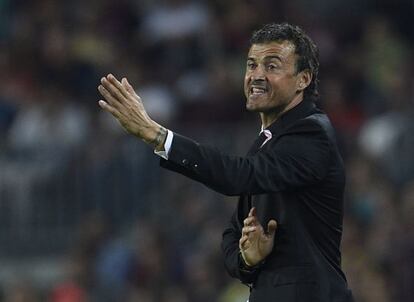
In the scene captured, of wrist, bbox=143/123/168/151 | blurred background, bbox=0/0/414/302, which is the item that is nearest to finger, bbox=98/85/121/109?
wrist, bbox=143/123/168/151

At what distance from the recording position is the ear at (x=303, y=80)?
5.82 meters

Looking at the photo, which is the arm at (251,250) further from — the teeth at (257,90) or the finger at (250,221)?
the teeth at (257,90)

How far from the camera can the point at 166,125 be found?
39.9ft

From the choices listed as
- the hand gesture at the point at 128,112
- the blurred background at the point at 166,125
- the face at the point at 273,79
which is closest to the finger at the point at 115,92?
the hand gesture at the point at 128,112

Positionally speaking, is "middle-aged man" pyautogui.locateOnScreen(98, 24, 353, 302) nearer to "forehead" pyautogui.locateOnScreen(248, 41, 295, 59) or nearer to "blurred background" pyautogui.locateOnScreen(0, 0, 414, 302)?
"forehead" pyautogui.locateOnScreen(248, 41, 295, 59)

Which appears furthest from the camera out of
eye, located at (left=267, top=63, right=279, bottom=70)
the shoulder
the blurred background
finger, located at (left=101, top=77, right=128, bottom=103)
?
the blurred background

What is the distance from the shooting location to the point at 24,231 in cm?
1234

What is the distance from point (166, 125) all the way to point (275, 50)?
6395 millimetres

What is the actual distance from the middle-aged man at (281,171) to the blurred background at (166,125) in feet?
12.3

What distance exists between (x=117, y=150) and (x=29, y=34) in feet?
9.07

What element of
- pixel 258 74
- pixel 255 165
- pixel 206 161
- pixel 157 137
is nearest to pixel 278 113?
pixel 258 74

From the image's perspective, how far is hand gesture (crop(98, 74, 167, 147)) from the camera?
542cm

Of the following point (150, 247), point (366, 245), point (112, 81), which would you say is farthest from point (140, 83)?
point (112, 81)

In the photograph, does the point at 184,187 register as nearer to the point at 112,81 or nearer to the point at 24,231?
the point at 24,231
